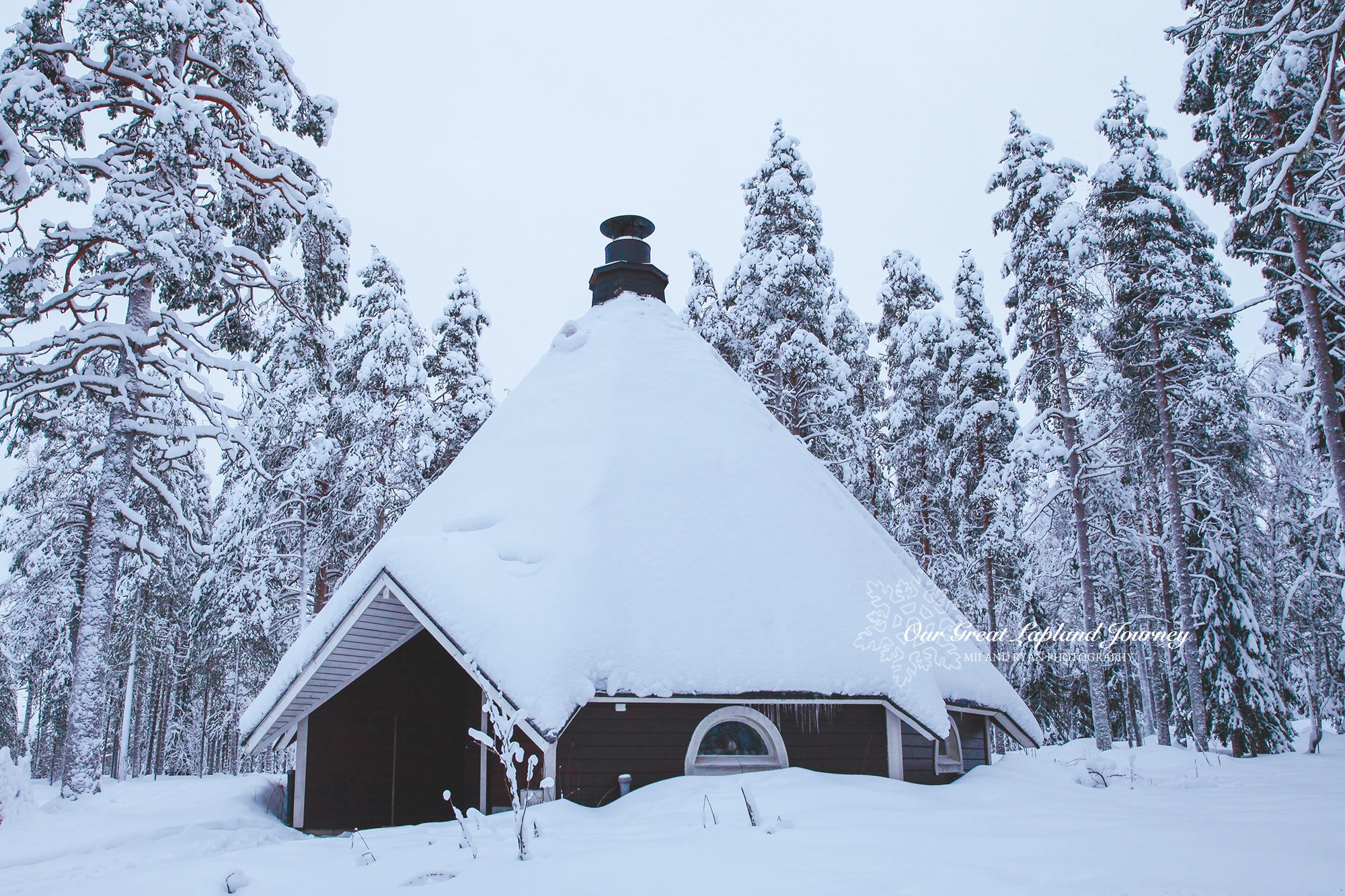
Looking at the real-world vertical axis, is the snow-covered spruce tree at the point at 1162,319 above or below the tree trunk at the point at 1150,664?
above

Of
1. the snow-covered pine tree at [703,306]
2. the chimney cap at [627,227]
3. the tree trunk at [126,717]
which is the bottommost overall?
the tree trunk at [126,717]

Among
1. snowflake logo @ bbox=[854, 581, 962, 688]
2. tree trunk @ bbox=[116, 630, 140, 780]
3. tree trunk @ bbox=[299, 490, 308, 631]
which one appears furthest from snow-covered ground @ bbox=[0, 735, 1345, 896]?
tree trunk @ bbox=[116, 630, 140, 780]

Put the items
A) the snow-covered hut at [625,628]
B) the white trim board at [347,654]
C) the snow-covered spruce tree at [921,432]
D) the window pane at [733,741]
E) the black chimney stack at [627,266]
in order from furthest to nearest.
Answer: the snow-covered spruce tree at [921,432], the black chimney stack at [627,266], the white trim board at [347,654], the window pane at [733,741], the snow-covered hut at [625,628]

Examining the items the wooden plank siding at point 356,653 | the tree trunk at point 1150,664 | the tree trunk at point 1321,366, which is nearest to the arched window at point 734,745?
the wooden plank siding at point 356,653

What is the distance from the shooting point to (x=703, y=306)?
2481 centimetres

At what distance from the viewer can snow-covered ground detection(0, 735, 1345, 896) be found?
4.48 m

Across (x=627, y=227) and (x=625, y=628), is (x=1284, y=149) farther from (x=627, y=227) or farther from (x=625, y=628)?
(x=627, y=227)

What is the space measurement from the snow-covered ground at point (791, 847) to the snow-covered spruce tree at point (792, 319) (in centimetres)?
1269

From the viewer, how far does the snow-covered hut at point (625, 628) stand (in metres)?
7.87

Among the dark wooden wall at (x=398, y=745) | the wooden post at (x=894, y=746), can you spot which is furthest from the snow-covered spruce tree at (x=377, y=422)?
the wooden post at (x=894, y=746)

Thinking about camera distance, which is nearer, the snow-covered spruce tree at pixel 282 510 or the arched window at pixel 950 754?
the arched window at pixel 950 754

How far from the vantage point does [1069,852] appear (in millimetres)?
4934

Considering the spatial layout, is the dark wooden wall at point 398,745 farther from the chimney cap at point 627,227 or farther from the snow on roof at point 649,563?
the chimney cap at point 627,227

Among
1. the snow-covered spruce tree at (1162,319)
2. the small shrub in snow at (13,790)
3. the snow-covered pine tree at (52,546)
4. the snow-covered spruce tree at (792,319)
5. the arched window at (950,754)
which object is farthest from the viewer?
the snow-covered spruce tree at (792,319)
